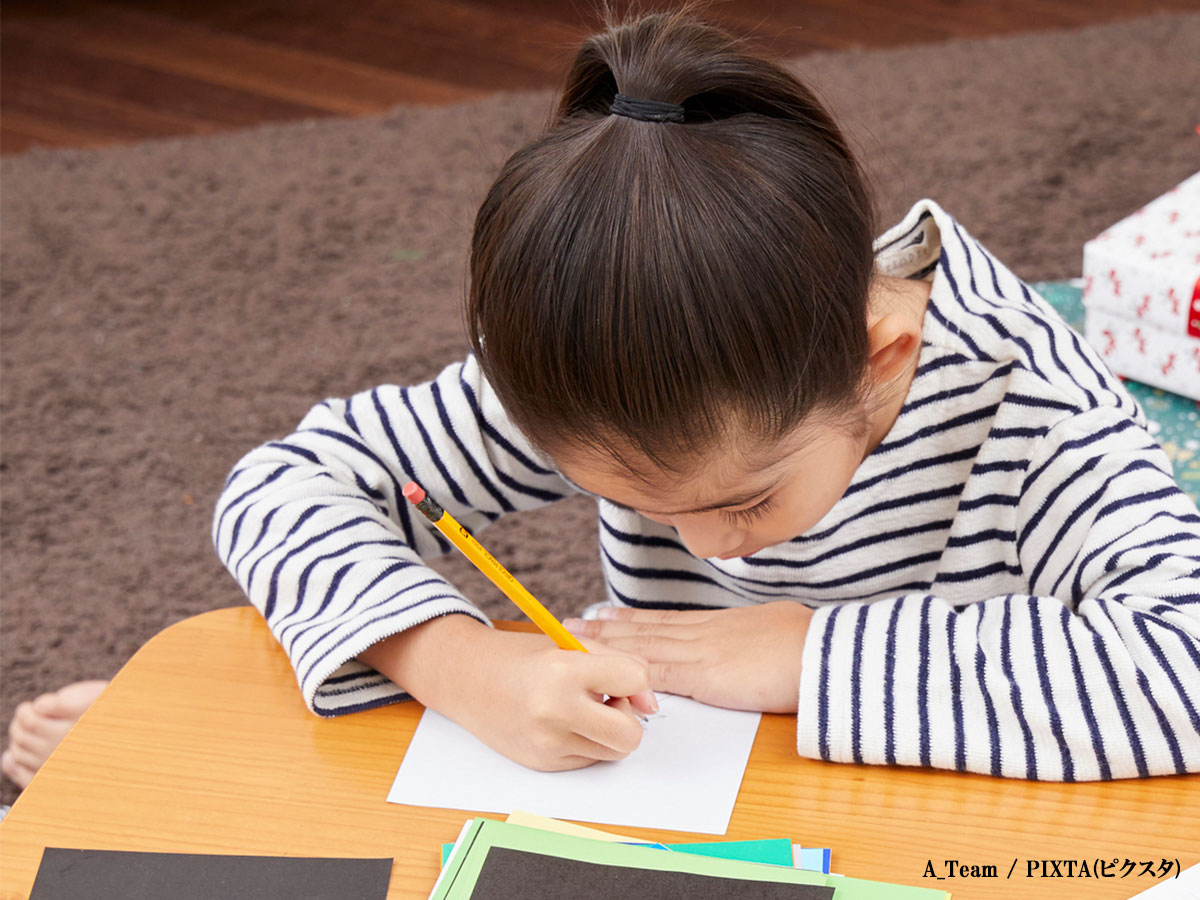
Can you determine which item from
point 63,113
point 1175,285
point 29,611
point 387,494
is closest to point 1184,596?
point 387,494

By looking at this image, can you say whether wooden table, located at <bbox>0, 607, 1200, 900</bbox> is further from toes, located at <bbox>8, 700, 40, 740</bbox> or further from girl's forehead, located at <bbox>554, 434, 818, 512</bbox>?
toes, located at <bbox>8, 700, 40, 740</bbox>

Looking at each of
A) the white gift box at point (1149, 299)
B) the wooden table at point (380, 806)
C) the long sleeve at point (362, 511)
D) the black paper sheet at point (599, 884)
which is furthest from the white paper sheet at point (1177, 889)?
the white gift box at point (1149, 299)

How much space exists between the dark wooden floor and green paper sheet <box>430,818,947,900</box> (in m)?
1.91

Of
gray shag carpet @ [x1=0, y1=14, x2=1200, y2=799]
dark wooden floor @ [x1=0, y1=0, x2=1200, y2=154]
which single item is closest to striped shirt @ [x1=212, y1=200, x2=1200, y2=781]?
gray shag carpet @ [x1=0, y1=14, x2=1200, y2=799]

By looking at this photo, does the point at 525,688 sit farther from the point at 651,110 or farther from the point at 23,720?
the point at 23,720

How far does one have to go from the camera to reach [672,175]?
0.55m

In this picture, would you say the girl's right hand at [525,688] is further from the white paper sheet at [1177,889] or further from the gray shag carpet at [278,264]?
the gray shag carpet at [278,264]

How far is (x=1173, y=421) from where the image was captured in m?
1.08

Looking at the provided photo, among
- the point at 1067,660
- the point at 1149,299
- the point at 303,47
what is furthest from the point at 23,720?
the point at 303,47

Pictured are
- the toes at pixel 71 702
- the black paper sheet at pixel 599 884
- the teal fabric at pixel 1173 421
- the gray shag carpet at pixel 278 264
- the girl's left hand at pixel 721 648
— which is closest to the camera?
the black paper sheet at pixel 599 884

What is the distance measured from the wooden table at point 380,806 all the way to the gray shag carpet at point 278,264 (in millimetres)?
755

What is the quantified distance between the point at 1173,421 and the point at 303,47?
1.98 meters

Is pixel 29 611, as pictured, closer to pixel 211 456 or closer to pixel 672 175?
pixel 211 456

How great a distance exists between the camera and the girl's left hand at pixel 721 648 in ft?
2.13
